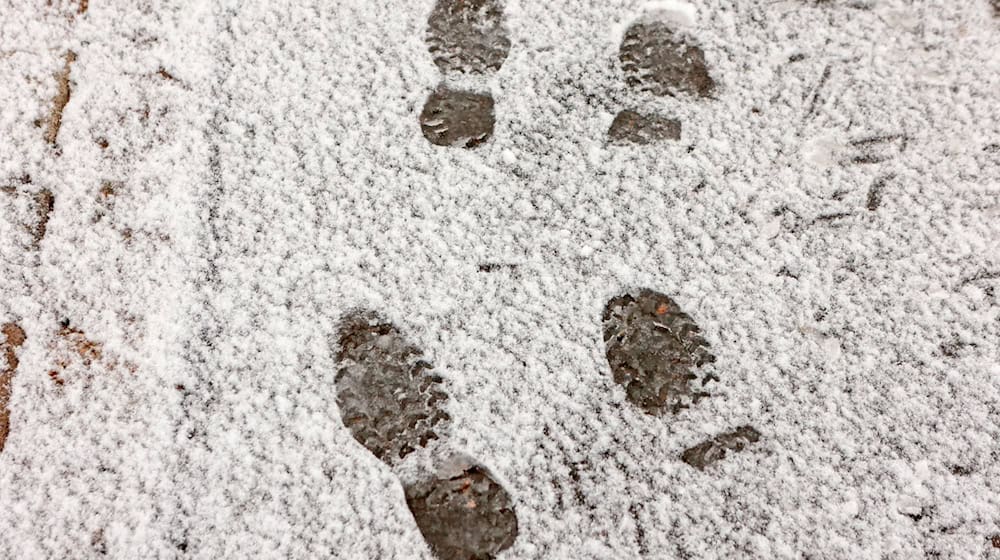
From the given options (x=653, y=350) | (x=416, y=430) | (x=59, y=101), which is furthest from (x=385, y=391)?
(x=59, y=101)

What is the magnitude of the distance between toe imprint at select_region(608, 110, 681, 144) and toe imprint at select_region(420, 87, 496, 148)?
18cm

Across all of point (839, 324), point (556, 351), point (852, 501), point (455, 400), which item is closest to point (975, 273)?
point (839, 324)

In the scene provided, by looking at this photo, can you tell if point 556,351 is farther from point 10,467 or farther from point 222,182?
point 10,467

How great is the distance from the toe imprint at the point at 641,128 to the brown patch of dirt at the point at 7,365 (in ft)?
2.64

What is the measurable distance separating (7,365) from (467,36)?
730mm

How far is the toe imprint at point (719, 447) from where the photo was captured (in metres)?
0.74

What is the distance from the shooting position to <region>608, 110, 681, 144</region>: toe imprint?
0.85 meters

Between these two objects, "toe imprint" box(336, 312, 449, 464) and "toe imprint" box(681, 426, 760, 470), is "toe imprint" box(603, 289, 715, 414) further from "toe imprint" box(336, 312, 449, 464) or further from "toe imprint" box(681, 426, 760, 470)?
"toe imprint" box(336, 312, 449, 464)

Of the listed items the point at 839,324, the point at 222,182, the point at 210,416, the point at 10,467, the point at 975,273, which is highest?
the point at 975,273

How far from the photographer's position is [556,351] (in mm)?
780

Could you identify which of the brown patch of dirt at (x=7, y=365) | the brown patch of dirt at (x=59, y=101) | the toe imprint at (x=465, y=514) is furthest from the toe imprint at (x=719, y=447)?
the brown patch of dirt at (x=59, y=101)

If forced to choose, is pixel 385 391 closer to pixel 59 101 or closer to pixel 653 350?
pixel 653 350

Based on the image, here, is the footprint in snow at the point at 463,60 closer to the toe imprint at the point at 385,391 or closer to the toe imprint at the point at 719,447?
the toe imprint at the point at 385,391

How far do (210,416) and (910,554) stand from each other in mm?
852
